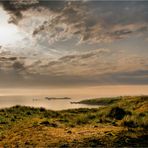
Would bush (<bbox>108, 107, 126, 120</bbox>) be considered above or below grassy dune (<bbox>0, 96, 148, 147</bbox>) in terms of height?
above

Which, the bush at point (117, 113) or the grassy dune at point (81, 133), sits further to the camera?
the bush at point (117, 113)

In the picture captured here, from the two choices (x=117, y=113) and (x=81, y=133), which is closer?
(x=81, y=133)

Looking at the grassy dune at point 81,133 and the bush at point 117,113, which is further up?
the bush at point 117,113

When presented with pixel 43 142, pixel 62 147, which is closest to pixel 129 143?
pixel 62 147

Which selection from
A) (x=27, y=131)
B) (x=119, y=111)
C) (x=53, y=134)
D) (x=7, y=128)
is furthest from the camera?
(x=119, y=111)

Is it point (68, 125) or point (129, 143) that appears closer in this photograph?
point (129, 143)

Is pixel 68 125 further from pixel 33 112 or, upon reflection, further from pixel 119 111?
pixel 33 112

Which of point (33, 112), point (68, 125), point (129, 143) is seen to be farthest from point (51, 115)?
point (129, 143)

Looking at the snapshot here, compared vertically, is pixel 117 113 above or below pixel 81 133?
above

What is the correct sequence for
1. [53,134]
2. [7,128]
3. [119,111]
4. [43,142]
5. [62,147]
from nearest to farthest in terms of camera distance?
[62,147], [43,142], [53,134], [7,128], [119,111]

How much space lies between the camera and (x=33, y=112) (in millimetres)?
43438

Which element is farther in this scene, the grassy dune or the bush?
the bush

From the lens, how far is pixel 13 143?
2327 cm

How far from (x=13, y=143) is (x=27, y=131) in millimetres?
4210
